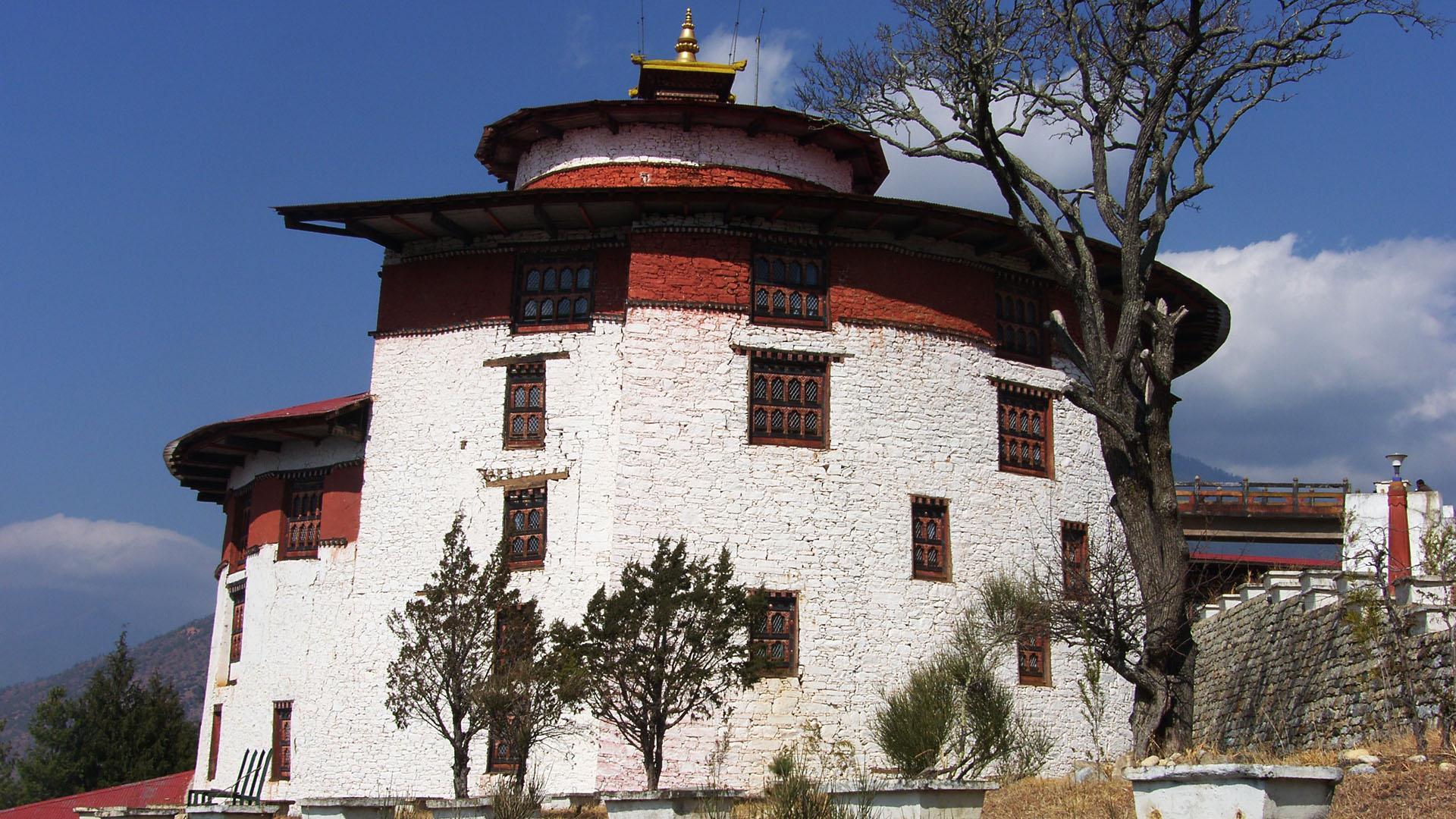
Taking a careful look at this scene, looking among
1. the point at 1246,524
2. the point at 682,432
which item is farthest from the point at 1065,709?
the point at 1246,524

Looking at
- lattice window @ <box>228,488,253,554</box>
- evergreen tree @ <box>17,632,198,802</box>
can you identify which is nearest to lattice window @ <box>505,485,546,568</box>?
lattice window @ <box>228,488,253,554</box>

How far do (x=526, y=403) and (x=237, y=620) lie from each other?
8660 millimetres

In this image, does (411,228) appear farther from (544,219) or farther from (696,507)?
(696,507)

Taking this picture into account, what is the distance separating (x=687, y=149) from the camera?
24734 mm

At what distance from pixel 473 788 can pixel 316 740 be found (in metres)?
3.57

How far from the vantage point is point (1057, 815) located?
1316 cm

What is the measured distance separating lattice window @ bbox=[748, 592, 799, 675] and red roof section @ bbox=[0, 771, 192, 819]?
47.2 ft

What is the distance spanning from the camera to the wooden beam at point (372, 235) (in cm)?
2309

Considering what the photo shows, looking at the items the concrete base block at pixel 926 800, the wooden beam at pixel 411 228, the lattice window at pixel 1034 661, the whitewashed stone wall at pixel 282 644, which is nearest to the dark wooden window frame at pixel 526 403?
the wooden beam at pixel 411 228

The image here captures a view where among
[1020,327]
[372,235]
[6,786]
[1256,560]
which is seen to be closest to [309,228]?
[372,235]

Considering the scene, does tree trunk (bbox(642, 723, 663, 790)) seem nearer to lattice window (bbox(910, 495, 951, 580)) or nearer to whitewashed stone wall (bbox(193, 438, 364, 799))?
lattice window (bbox(910, 495, 951, 580))

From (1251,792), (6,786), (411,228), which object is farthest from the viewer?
(6,786)

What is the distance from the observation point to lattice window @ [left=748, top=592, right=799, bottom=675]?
20.9 meters

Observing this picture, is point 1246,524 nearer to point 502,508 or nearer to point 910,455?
point 910,455
